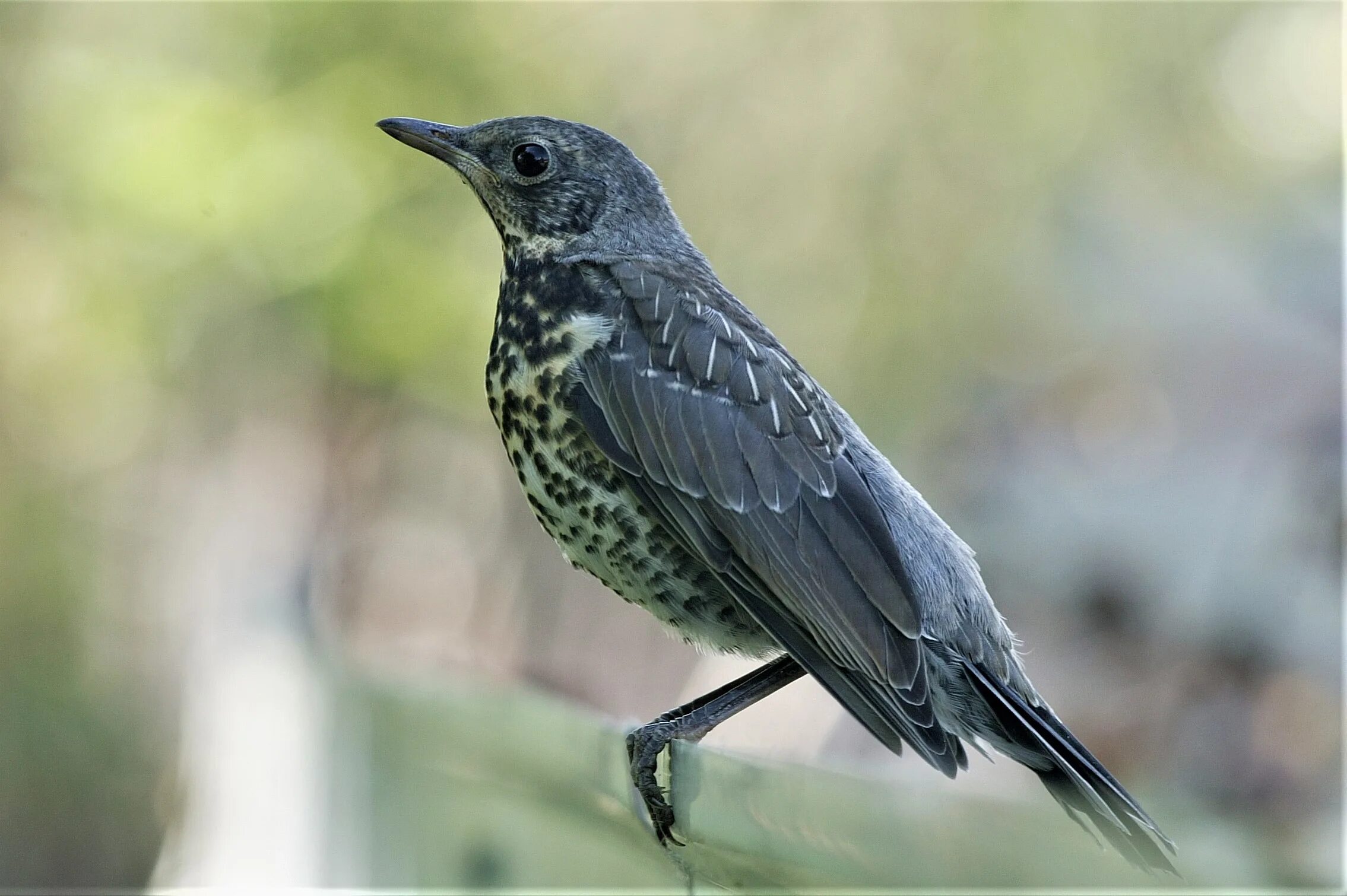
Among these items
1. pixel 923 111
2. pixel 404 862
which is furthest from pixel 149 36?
pixel 404 862

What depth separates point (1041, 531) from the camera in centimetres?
656

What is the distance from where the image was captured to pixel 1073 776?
7.01 ft

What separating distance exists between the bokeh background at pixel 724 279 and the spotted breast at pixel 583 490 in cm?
294

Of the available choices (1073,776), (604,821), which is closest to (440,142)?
(604,821)

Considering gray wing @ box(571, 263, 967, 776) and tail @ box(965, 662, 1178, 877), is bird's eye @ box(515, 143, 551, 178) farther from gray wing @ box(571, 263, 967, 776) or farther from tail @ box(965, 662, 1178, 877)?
tail @ box(965, 662, 1178, 877)

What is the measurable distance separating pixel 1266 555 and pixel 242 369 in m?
4.46

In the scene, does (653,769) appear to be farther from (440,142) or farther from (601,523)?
(440,142)

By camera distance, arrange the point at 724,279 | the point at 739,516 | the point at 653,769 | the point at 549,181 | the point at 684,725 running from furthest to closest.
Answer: the point at 724,279
the point at 549,181
the point at 739,516
the point at 684,725
the point at 653,769

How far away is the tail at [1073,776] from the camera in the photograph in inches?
77.3

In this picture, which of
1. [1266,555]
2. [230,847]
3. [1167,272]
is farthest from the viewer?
[1167,272]

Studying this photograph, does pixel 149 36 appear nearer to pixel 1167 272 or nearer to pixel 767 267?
pixel 767 267

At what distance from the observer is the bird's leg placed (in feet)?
6.49

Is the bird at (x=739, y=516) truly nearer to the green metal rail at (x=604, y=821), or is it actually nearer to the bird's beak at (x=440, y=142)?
the bird's beak at (x=440, y=142)

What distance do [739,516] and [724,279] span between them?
163 inches
